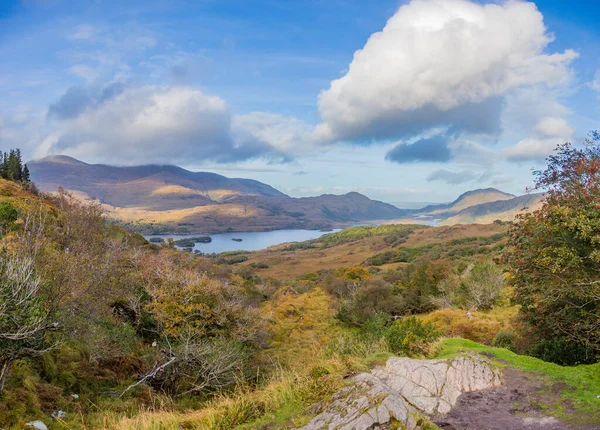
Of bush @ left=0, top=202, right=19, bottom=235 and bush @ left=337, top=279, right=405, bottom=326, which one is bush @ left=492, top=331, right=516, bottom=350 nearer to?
bush @ left=337, top=279, right=405, bottom=326

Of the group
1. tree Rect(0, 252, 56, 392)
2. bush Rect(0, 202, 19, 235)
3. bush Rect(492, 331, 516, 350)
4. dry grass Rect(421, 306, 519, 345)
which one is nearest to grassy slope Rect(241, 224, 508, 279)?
bush Rect(0, 202, 19, 235)

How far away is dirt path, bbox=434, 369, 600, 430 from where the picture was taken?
20.1ft

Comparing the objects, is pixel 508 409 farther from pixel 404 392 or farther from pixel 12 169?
pixel 12 169

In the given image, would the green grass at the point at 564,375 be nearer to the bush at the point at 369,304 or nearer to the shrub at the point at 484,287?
the bush at the point at 369,304

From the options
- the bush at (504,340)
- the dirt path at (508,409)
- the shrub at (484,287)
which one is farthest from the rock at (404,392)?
the shrub at (484,287)

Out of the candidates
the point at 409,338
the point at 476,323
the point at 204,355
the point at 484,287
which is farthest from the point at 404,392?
the point at 484,287

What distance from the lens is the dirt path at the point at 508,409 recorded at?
20.1 feet

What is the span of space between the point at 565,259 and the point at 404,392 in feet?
18.6

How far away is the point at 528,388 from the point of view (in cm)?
764

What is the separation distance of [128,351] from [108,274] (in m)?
5.57

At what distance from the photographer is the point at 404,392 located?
7.03m

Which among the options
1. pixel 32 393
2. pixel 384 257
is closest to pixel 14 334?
pixel 32 393

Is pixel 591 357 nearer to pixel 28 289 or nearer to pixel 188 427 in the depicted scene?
pixel 188 427

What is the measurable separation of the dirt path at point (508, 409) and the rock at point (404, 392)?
219 mm
